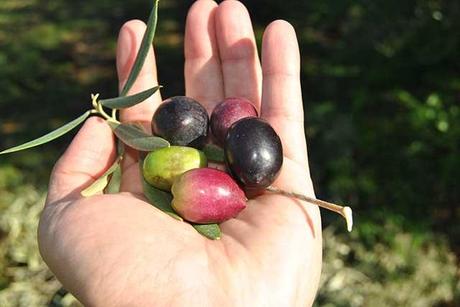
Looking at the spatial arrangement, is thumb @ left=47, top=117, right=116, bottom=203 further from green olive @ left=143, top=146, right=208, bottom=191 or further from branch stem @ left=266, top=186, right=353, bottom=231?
branch stem @ left=266, top=186, right=353, bottom=231

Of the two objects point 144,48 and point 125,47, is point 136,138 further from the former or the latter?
point 125,47

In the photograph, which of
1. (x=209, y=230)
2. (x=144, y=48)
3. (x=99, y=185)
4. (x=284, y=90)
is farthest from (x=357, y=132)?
(x=99, y=185)

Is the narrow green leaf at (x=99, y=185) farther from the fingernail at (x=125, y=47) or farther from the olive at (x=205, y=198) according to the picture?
the fingernail at (x=125, y=47)

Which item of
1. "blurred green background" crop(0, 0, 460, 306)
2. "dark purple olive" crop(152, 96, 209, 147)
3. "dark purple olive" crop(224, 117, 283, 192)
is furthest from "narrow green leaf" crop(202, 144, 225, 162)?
"blurred green background" crop(0, 0, 460, 306)

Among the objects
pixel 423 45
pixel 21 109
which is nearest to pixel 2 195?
pixel 21 109

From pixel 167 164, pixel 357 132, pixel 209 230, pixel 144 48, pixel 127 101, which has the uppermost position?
pixel 144 48

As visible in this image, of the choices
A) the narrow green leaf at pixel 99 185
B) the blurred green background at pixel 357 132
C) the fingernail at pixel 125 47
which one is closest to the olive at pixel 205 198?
the narrow green leaf at pixel 99 185
